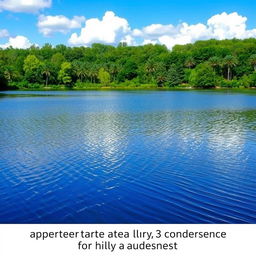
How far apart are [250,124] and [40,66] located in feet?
321

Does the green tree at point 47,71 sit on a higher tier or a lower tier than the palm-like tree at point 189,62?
lower

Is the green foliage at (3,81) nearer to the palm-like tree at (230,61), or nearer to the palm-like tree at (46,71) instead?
the palm-like tree at (46,71)

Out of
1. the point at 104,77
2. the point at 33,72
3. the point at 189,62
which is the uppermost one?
the point at 189,62

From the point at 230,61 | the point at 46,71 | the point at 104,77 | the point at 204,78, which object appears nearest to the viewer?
the point at 204,78

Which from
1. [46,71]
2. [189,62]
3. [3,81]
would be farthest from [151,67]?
[3,81]

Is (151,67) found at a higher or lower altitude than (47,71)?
higher

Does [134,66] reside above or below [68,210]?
above

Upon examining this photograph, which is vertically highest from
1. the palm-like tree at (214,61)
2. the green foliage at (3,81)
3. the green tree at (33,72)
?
the palm-like tree at (214,61)

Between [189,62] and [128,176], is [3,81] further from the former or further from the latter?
[128,176]

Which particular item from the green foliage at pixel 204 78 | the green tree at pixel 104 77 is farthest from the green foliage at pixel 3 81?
the green foliage at pixel 204 78

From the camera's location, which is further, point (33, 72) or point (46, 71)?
point (33, 72)

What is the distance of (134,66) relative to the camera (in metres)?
131
